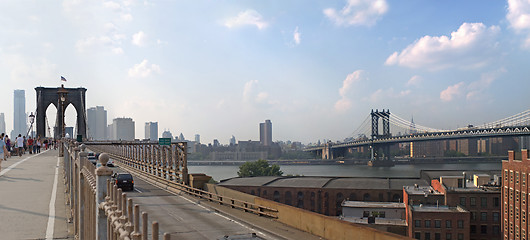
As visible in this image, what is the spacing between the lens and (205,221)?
18062 millimetres

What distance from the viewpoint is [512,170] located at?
44.5 metres

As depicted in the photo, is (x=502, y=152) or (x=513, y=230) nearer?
(x=513, y=230)

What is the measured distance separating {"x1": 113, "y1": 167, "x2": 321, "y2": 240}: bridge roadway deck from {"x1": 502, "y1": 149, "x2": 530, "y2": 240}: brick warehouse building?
101 ft

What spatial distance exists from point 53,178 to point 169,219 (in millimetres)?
4715

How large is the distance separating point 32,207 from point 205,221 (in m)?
7.42

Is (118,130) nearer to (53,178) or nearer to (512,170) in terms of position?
(512,170)

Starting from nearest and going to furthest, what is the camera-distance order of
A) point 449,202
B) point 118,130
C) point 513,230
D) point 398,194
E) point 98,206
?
point 98,206
point 513,230
point 449,202
point 398,194
point 118,130

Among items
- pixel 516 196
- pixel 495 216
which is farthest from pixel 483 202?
pixel 516 196

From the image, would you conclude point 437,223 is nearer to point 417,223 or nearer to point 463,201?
point 417,223

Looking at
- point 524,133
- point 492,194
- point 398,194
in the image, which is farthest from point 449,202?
point 524,133

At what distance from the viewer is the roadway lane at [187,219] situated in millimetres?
15688

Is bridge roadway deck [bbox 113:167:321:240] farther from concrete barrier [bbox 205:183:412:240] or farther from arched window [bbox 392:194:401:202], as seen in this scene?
Result: arched window [bbox 392:194:401:202]

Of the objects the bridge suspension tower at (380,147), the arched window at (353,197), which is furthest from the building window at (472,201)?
the bridge suspension tower at (380,147)

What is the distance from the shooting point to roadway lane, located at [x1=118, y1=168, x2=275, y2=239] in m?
15.7
